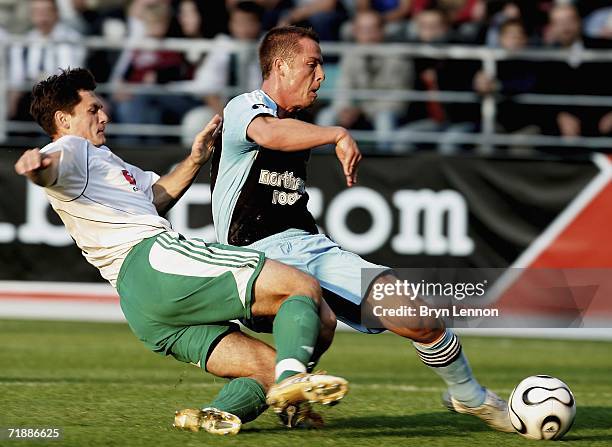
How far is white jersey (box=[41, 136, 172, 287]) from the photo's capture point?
5.65 m

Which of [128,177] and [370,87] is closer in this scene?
[128,177]

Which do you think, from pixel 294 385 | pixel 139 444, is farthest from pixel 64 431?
pixel 294 385

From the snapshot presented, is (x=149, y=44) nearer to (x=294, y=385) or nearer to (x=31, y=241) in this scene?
(x=31, y=241)

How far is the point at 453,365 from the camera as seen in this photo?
5.96 m

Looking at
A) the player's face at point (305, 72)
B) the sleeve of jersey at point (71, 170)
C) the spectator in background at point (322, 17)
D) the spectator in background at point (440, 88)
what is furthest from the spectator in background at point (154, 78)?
the sleeve of jersey at point (71, 170)

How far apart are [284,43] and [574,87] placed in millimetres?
7222

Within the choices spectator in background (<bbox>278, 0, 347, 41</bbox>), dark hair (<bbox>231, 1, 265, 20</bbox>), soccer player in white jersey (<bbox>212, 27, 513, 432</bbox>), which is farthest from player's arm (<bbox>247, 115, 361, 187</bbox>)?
spectator in background (<bbox>278, 0, 347, 41</bbox>)

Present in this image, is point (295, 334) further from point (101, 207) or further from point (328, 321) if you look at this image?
point (101, 207)

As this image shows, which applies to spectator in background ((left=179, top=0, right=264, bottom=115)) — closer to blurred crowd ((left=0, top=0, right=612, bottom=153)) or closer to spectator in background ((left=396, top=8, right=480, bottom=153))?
blurred crowd ((left=0, top=0, right=612, bottom=153))

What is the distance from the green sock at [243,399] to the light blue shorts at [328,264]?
1.99 ft

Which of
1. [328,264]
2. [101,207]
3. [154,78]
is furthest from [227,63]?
[101,207]

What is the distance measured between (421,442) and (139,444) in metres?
A: 1.32

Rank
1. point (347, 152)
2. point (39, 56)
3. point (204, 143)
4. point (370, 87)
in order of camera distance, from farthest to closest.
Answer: point (370, 87) → point (39, 56) → point (204, 143) → point (347, 152)

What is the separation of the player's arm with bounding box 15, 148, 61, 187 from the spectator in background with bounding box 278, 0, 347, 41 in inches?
323
